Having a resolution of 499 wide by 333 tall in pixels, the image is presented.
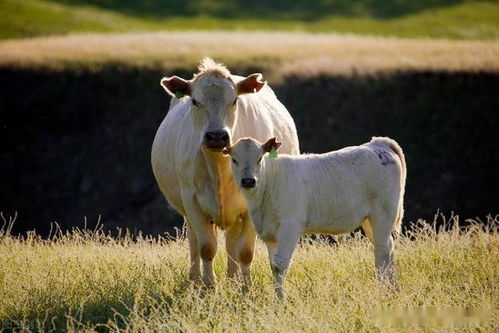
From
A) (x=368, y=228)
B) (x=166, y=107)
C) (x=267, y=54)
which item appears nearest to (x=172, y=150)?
(x=368, y=228)

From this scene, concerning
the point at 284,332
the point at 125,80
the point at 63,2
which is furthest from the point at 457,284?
the point at 63,2

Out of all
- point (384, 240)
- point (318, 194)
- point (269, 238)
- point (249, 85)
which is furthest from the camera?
point (249, 85)

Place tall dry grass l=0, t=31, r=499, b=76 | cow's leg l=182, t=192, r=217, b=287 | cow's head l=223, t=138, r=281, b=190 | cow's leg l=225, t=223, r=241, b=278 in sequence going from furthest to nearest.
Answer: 1. tall dry grass l=0, t=31, r=499, b=76
2. cow's leg l=225, t=223, r=241, b=278
3. cow's leg l=182, t=192, r=217, b=287
4. cow's head l=223, t=138, r=281, b=190

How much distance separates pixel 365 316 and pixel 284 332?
3.34 ft

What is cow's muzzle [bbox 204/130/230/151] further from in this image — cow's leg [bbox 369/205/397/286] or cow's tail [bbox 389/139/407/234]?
cow's tail [bbox 389/139/407/234]

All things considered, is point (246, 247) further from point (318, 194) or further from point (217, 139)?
point (217, 139)

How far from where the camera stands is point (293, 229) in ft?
30.7

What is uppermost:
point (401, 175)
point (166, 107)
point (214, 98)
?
point (214, 98)

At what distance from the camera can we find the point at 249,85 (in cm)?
1062

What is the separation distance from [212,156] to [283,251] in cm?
164

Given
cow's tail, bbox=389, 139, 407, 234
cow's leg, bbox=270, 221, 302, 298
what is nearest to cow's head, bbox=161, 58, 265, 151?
cow's leg, bbox=270, 221, 302, 298

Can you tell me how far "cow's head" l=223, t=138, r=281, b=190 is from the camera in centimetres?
914

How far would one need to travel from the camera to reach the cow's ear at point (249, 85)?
1057 centimetres

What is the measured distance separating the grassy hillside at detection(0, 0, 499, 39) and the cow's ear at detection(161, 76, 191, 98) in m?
38.8
